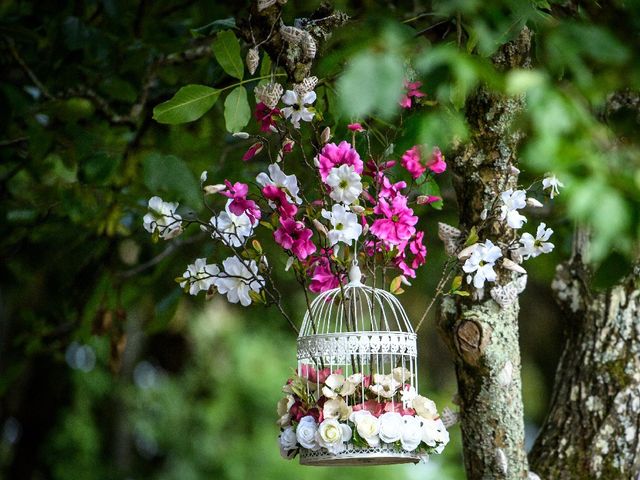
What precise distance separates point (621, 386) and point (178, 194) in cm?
125

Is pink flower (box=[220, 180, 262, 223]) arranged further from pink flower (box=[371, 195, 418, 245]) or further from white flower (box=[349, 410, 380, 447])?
white flower (box=[349, 410, 380, 447])

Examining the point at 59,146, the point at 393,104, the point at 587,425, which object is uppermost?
the point at 59,146

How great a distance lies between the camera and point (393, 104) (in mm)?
1103

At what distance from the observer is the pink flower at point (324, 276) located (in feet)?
6.51

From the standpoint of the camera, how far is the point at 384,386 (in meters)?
1.89

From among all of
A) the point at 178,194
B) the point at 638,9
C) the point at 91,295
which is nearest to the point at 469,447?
the point at 178,194

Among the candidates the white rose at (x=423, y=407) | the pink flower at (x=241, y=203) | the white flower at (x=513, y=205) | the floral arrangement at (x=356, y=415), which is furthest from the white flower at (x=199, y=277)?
the white flower at (x=513, y=205)

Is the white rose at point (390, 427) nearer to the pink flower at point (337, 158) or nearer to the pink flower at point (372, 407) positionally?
the pink flower at point (372, 407)

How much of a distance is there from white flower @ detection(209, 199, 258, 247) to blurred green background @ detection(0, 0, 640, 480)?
346 mm

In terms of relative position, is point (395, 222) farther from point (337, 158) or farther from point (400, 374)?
point (400, 374)

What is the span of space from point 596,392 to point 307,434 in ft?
3.22

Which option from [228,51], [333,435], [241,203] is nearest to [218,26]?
[228,51]

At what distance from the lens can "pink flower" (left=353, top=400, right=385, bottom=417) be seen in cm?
187

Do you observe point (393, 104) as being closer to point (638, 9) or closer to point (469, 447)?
point (638, 9)
